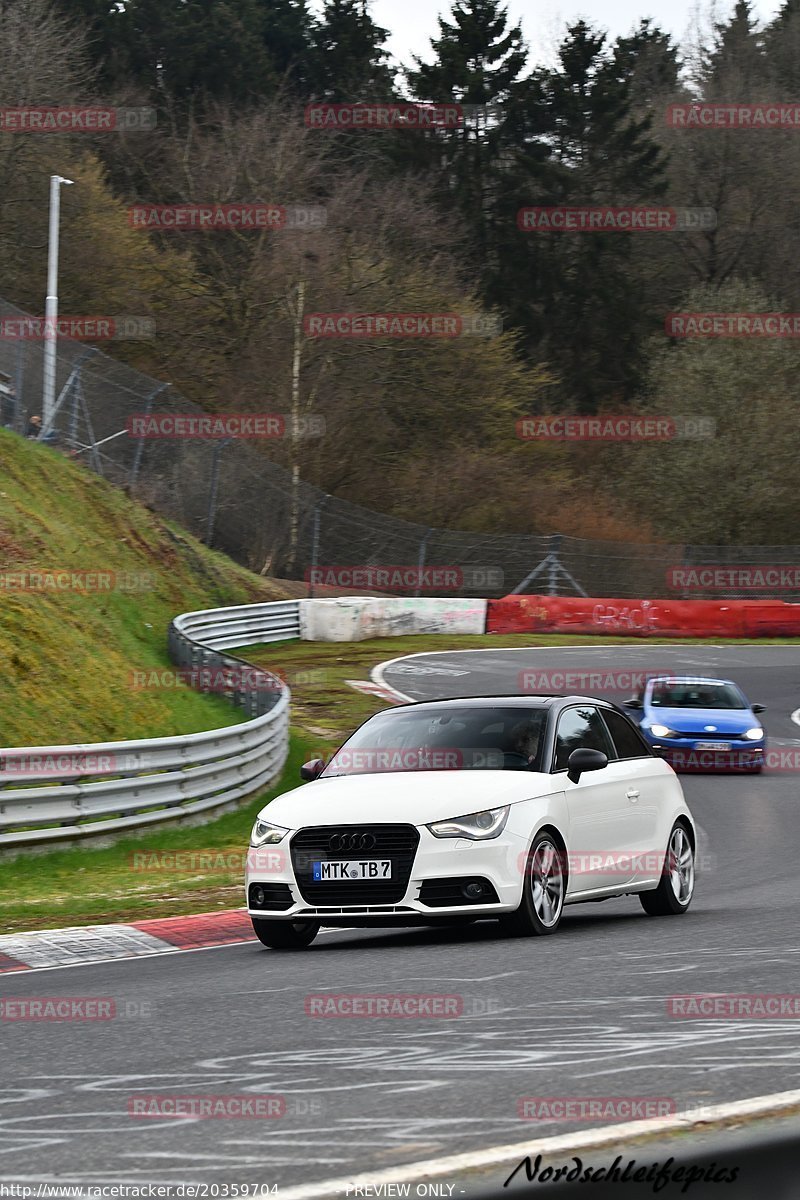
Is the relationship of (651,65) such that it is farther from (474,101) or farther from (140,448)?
(140,448)

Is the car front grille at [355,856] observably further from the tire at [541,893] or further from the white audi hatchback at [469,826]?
the tire at [541,893]

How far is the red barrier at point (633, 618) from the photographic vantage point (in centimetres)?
4150

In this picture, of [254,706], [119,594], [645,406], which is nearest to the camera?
[254,706]

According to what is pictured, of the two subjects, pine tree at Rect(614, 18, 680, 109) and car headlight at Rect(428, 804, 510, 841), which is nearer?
car headlight at Rect(428, 804, 510, 841)

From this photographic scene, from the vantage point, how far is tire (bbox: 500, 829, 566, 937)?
9.82m

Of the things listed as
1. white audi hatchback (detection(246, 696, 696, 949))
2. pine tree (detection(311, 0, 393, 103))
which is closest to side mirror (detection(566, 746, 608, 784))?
white audi hatchback (detection(246, 696, 696, 949))

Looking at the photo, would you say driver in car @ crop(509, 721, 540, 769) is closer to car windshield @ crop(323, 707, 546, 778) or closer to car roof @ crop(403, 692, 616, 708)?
car windshield @ crop(323, 707, 546, 778)

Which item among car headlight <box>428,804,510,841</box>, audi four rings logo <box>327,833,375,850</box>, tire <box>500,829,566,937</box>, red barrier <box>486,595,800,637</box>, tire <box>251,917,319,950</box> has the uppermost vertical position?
car headlight <box>428,804,510,841</box>

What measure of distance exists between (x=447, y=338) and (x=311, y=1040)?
49.0m

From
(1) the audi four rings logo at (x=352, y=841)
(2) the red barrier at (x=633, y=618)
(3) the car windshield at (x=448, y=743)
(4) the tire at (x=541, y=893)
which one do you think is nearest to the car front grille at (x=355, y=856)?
(1) the audi four rings logo at (x=352, y=841)

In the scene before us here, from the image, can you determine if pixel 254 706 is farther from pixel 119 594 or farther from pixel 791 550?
pixel 791 550

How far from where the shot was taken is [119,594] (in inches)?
1179

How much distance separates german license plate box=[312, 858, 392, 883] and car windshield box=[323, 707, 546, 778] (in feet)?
3.24

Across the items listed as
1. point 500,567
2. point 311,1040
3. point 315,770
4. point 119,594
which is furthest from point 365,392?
point 311,1040
